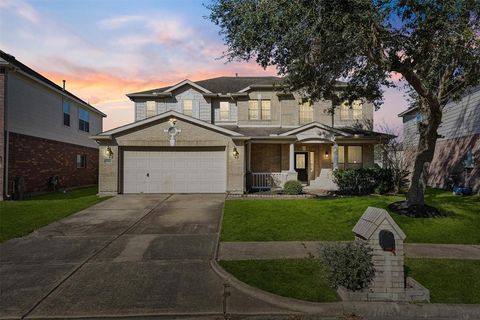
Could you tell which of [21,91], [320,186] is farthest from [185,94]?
[320,186]

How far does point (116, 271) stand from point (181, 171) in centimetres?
1228

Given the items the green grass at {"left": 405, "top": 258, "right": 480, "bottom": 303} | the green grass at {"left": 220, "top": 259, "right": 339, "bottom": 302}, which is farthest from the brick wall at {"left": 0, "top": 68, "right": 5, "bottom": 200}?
the green grass at {"left": 405, "top": 258, "right": 480, "bottom": 303}

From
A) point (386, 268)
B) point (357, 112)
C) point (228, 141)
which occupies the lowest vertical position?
point (386, 268)

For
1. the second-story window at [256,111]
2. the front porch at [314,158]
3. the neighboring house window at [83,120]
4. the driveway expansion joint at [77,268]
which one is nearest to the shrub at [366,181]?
the front porch at [314,158]

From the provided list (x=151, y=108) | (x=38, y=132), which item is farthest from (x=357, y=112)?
(x=38, y=132)

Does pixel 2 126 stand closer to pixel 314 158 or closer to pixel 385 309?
pixel 314 158

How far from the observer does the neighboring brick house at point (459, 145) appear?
18.3m

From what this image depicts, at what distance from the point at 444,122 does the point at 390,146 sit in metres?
4.82

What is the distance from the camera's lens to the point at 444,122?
22.2 m

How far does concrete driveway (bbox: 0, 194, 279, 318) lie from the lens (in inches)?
209

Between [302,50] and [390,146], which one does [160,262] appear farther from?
[390,146]

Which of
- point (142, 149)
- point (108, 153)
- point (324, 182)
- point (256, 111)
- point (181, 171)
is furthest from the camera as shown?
point (256, 111)

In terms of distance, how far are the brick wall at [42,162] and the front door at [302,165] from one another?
16068 mm

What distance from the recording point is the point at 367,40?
9.80m
